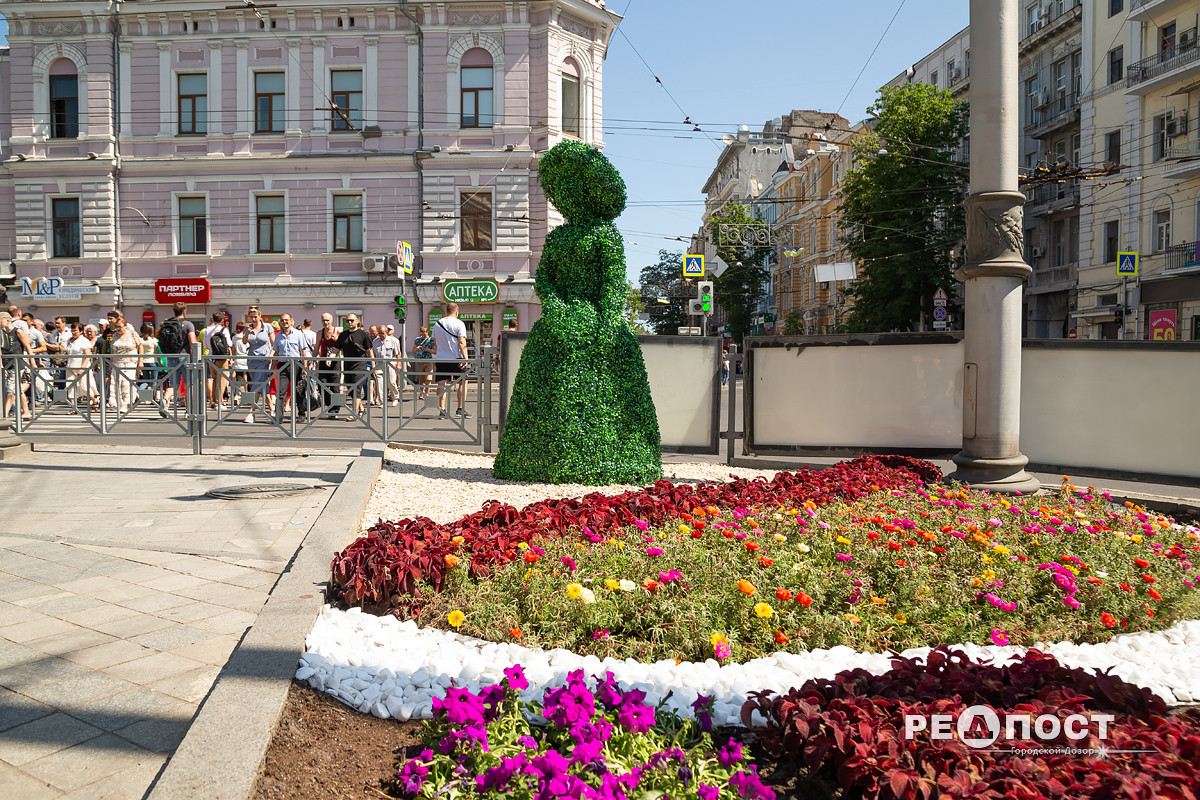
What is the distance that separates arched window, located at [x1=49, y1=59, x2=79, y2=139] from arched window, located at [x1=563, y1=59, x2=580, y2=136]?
17.4 m

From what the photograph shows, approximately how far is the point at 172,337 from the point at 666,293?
76235 millimetres

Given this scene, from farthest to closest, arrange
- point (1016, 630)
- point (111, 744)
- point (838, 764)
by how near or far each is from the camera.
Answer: point (1016, 630) → point (111, 744) → point (838, 764)

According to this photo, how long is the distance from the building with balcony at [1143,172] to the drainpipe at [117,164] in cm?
3531

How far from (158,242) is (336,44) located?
9.50 m

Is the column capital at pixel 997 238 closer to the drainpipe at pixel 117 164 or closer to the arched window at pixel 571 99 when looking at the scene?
the arched window at pixel 571 99

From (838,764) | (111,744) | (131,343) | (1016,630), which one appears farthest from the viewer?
(131,343)

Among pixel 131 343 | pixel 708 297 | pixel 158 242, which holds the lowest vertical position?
pixel 131 343


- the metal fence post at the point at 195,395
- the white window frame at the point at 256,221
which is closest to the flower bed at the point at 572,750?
the metal fence post at the point at 195,395

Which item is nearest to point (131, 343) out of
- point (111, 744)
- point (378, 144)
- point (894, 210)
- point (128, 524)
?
point (128, 524)

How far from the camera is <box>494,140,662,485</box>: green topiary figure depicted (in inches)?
292

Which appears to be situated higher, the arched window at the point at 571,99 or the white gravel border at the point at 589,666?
the arched window at the point at 571,99

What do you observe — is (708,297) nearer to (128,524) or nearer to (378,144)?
(378,144)

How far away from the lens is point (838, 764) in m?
2.26

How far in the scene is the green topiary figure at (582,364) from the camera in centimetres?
741
